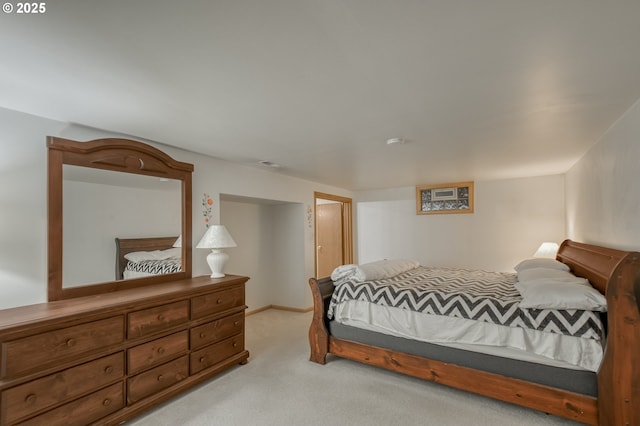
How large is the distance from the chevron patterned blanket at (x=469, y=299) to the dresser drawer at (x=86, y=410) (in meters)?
1.83

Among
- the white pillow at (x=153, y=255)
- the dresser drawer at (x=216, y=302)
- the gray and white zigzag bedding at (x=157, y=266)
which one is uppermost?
the white pillow at (x=153, y=255)

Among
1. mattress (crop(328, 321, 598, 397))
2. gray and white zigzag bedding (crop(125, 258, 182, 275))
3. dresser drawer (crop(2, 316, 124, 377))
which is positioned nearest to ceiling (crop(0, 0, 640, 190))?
gray and white zigzag bedding (crop(125, 258, 182, 275))

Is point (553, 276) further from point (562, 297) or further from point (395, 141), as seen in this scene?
point (395, 141)

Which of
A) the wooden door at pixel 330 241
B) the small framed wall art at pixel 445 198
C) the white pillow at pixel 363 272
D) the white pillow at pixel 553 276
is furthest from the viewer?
the wooden door at pixel 330 241

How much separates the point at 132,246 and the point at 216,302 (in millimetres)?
885

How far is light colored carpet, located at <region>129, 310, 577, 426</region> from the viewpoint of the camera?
6.91 ft

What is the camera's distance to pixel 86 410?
1.91 m

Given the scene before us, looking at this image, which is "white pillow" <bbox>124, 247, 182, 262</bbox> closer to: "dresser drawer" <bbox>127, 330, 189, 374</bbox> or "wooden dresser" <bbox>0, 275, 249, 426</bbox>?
"wooden dresser" <bbox>0, 275, 249, 426</bbox>

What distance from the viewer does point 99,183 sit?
2506 mm

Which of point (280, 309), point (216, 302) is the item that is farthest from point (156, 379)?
point (280, 309)

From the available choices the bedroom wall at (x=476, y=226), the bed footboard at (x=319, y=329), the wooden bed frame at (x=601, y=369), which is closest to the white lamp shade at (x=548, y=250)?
the bedroom wall at (x=476, y=226)

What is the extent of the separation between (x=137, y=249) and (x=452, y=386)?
291 cm

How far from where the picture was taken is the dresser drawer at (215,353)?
259 cm

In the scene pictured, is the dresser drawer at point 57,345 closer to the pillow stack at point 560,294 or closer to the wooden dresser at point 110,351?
the wooden dresser at point 110,351
